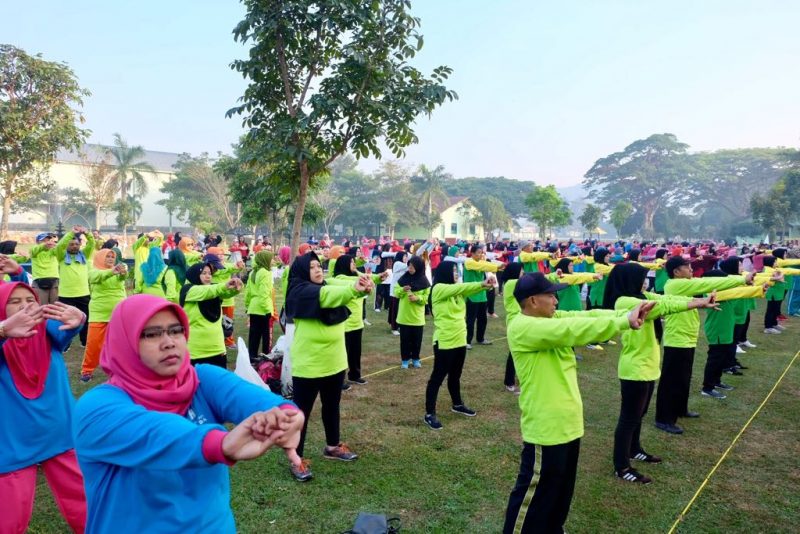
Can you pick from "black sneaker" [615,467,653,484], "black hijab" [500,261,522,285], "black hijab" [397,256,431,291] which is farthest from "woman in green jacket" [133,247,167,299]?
"black sneaker" [615,467,653,484]

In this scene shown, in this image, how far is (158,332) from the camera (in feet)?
5.88

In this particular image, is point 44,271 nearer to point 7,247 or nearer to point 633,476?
point 7,247

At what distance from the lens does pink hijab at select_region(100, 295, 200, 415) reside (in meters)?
1.76

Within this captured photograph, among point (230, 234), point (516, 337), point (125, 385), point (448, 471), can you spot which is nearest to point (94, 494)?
point (125, 385)

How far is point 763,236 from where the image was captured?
48.4 metres

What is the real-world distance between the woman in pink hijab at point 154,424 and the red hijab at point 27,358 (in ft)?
4.52

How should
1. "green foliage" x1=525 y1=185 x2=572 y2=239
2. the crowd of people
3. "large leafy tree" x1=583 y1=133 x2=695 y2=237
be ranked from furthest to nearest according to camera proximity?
1. "large leafy tree" x1=583 y1=133 x2=695 y2=237
2. "green foliage" x1=525 y1=185 x2=572 y2=239
3. the crowd of people

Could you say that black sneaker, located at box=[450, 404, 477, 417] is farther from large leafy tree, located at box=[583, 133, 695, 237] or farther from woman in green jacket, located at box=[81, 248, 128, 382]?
large leafy tree, located at box=[583, 133, 695, 237]

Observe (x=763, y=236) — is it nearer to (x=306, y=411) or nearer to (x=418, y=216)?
(x=418, y=216)

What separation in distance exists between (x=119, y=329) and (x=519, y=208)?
65331 mm

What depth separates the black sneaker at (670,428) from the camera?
559 cm

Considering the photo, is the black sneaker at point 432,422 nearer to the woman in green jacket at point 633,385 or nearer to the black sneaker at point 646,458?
the woman in green jacket at point 633,385

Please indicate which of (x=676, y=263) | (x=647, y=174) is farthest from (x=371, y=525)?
(x=647, y=174)

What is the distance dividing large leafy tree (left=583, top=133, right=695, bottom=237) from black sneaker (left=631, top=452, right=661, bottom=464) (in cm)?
6517
